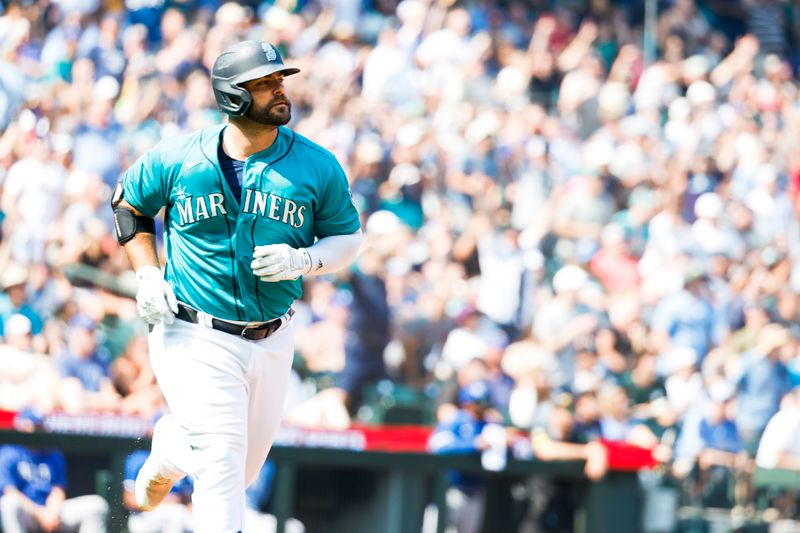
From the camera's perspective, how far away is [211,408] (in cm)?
561

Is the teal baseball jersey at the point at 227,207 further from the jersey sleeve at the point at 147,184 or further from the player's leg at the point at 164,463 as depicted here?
the player's leg at the point at 164,463

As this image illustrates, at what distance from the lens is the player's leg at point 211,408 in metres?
5.55

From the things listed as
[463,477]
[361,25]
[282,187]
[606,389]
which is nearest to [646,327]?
[606,389]

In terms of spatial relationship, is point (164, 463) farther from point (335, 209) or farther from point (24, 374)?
point (24, 374)

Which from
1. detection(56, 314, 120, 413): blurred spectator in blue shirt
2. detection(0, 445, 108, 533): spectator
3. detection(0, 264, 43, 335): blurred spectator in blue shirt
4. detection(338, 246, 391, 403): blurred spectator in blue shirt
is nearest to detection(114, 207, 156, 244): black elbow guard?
detection(0, 445, 108, 533): spectator

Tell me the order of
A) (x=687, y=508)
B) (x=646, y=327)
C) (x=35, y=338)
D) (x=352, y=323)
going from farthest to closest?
(x=646, y=327), (x=352, y=323), (x=687, y=508), (x=35, y=338)

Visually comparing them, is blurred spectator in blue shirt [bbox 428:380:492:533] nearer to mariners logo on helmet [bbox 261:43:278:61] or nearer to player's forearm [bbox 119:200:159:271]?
player's forearm [bbox 119:200:159:271]

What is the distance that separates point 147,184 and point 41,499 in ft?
10.7

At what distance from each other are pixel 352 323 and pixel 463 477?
1.71m

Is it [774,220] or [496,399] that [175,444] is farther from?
[774,220]

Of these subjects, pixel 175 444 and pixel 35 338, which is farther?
pixel 35 338

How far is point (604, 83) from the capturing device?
627 inches

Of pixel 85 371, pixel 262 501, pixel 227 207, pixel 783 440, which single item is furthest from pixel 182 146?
pixel 783 440

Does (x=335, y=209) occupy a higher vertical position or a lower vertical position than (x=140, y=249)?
higher
